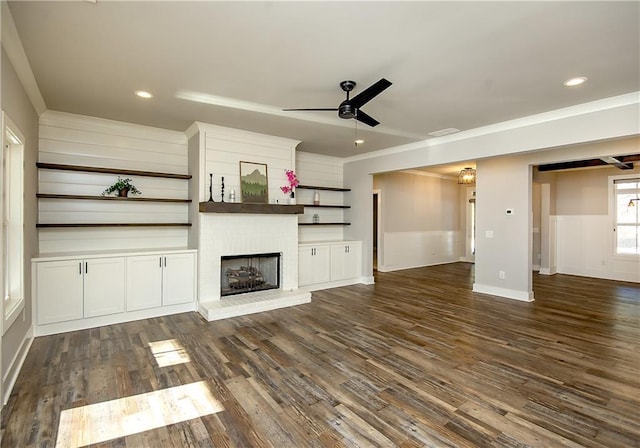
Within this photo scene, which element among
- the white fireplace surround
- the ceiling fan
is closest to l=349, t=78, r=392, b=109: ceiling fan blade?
the ceiling fan

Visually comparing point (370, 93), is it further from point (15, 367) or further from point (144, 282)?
point (15, 367)

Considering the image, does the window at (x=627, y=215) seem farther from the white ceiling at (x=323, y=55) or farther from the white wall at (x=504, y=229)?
the white ceiling at (x=323, y=55)

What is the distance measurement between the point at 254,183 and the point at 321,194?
2.20 m

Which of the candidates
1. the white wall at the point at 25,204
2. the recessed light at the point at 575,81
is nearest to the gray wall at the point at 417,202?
the recessed light at the point at 575,81

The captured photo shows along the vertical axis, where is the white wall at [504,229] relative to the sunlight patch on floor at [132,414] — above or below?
above

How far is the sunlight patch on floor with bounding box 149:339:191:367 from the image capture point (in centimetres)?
320

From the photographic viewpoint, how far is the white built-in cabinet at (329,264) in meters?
6.20

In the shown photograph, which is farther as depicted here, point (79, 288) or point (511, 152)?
point (511, 152)

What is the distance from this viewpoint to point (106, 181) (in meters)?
4.75

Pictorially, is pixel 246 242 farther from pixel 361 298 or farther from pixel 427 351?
pixel 427 351

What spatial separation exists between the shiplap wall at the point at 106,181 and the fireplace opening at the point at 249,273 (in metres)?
0.86

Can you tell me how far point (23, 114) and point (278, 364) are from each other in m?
3.65

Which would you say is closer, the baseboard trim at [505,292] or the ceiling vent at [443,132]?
the ceiling vent at [443,132]

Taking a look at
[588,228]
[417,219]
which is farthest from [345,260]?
[588,228]
